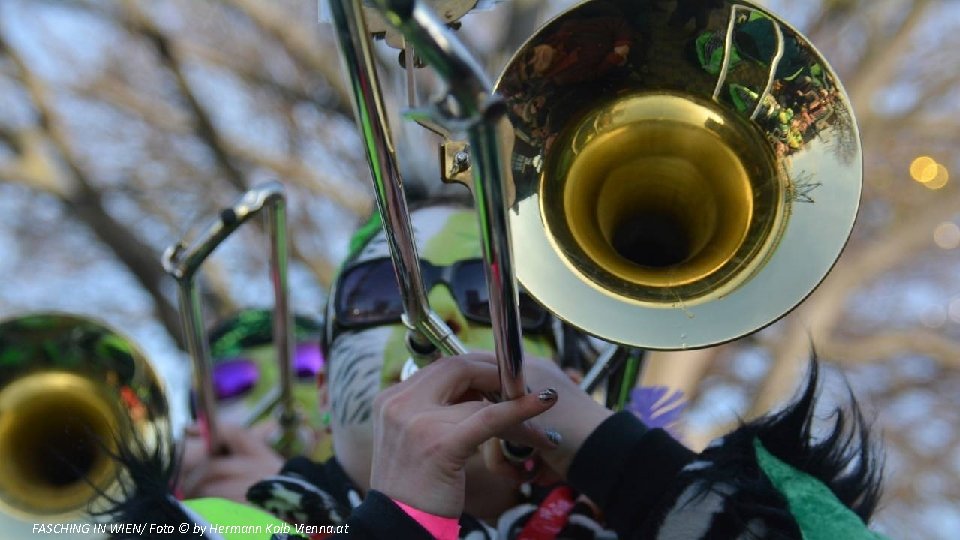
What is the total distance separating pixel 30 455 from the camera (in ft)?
7.50

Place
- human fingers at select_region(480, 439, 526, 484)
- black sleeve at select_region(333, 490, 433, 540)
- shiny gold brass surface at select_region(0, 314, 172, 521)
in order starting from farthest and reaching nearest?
shiny gold brass surface at select_region(0, 314, 172, 521)
human fingers at select_region(480, 439, 526, 484)
black sleeve at select_region(333, 490, 433, 540)

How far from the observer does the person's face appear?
188 centimetres

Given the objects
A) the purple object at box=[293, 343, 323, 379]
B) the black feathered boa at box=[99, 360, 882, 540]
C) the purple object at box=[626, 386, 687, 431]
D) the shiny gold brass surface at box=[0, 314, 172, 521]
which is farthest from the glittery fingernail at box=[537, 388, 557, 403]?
the purple object at box=[293, 343, 323, 379]

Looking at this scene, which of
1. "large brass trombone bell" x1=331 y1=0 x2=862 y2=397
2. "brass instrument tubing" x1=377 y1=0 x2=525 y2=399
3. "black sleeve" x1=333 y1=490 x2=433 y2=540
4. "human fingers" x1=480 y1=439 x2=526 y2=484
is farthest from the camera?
"human fingers" x1=480 y1=439 x2=526 y2=484

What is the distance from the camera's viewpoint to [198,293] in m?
2.38

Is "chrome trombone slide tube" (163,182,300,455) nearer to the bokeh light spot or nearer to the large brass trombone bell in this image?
the large brass trombone bell

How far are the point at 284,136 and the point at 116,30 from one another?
1.28 m

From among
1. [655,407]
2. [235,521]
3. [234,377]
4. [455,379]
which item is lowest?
[234,377]

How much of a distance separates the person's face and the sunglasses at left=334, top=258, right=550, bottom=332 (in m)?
0.01

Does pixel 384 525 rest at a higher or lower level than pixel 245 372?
higher

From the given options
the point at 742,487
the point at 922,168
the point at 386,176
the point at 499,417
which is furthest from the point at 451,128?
the point at 922,168

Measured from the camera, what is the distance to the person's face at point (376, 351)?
6.18ft

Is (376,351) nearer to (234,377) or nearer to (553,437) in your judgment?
(553,437)

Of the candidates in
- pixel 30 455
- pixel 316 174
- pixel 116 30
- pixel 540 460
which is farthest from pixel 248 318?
pixel 116 30
